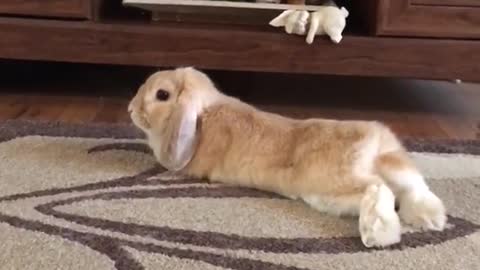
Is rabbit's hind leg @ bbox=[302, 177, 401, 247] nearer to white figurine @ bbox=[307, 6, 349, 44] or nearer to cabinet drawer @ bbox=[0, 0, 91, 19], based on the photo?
A: white figurine @ bbox=[307, 6, 349, 44]

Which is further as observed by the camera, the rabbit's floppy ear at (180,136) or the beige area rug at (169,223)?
the rabbit's floppy ear at (180,136)

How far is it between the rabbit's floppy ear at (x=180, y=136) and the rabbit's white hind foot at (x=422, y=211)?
35 centimetres

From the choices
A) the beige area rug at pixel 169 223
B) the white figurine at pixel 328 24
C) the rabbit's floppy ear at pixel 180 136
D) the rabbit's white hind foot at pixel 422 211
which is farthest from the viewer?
the white figurine at pixel 328 24

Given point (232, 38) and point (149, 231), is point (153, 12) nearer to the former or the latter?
point (232, 38)

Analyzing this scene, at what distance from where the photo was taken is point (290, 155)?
1.19 meters

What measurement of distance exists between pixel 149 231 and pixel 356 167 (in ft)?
1.04

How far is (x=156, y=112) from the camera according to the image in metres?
1.28

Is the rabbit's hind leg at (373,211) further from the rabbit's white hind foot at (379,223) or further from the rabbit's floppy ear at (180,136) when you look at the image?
the rabbit's floppy ear at (180,136)

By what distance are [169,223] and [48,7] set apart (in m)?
0.81

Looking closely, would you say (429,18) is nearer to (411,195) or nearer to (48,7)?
(411,195)

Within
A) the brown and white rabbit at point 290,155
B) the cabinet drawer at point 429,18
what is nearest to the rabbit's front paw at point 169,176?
the brown and white rabbit at point 290,155

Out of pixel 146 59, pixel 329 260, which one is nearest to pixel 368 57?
pixel 146 59

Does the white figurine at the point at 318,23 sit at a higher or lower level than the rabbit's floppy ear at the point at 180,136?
higher

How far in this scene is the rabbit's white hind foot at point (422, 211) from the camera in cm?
110
